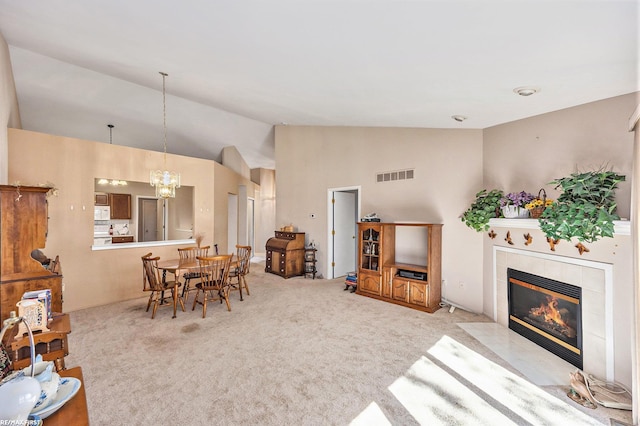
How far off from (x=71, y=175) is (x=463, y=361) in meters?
5.84

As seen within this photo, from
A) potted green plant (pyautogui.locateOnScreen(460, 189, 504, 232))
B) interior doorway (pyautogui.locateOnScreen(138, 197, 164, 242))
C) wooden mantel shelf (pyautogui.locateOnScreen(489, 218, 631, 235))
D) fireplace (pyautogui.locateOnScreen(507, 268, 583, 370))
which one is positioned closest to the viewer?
wooden mantel shelf (pyautogui.locateOnScreen(489, 218, 631, 235))

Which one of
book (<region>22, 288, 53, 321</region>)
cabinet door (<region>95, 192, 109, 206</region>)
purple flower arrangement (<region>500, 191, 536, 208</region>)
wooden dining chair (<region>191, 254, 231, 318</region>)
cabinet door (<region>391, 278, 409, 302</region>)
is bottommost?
cabinet door (<region>391, 278, 409, 302</region>)

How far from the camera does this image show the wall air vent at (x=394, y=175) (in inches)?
201

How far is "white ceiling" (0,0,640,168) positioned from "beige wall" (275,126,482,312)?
1.77 feet

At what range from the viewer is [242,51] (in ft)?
9.37

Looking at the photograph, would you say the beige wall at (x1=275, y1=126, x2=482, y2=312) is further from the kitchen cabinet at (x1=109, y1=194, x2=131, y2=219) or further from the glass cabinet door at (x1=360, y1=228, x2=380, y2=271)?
the kitchen cabinet at (x1=109, y1=194, x2=131, y2=219)

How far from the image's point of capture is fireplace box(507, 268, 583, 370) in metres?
2.89

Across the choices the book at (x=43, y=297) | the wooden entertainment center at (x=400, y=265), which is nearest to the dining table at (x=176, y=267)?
the book at (x=43, y=297)

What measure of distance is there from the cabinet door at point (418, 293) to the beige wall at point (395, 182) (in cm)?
52

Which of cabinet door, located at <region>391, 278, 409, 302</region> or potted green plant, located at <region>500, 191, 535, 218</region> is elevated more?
potted green plant, located at <region>500, 191, 535, 218</region>

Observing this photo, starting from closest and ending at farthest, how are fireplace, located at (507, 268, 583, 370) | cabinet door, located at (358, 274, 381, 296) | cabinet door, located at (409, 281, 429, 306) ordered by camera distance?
fireplace, located at (507, 268, 583, 370)
cabinet door, located at (409, 281, 429, 306)
cabinet door, located at (358, 274, 381, 296)

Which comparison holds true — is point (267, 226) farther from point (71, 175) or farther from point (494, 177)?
point (494, 177)

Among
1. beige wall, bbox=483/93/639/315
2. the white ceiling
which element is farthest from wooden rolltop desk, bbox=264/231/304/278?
beige wall, bbox=483/93/639/315

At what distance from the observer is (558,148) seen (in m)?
3.23
